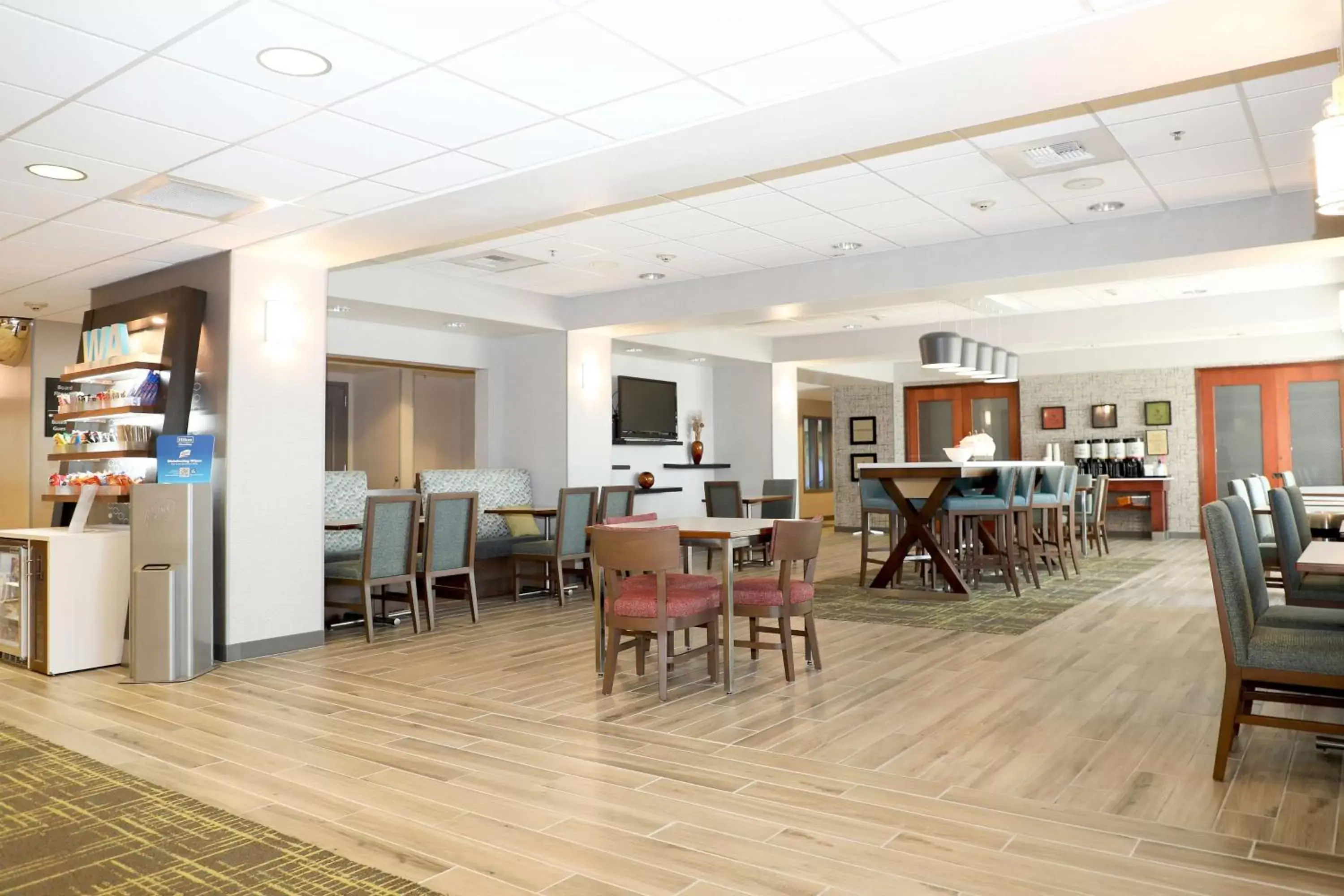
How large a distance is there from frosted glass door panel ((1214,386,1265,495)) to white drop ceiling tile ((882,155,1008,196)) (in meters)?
9.38

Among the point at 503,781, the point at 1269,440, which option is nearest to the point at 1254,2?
the point at 503,781

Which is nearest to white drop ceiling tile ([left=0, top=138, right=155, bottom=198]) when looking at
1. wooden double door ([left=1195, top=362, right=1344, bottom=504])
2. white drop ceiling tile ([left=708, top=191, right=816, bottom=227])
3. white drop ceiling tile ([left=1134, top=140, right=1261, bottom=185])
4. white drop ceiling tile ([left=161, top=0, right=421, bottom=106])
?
white drop ceiling tile ([left=161, top=0, right=421, bottom=106])

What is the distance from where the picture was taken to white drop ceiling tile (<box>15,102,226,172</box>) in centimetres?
386

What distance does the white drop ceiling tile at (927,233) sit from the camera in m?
6.72

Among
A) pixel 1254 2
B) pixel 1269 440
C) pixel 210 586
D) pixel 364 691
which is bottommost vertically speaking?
pixel 364 691

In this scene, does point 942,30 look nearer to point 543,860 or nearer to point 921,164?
point 921,164

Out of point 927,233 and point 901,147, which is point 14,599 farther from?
point 927,233

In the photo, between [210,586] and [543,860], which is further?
[210,586]

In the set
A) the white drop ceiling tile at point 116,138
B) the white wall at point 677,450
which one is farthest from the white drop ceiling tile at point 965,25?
the white wall at point 677,450

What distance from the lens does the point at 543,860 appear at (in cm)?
276

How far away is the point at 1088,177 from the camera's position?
5.68 m

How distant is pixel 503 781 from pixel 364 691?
1.77 m

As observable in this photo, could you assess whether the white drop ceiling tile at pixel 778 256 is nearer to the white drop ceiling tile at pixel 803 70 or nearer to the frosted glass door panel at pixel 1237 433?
the white drop ceiling tile at pixel 803 70

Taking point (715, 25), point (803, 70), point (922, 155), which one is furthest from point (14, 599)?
point (922, 155)
